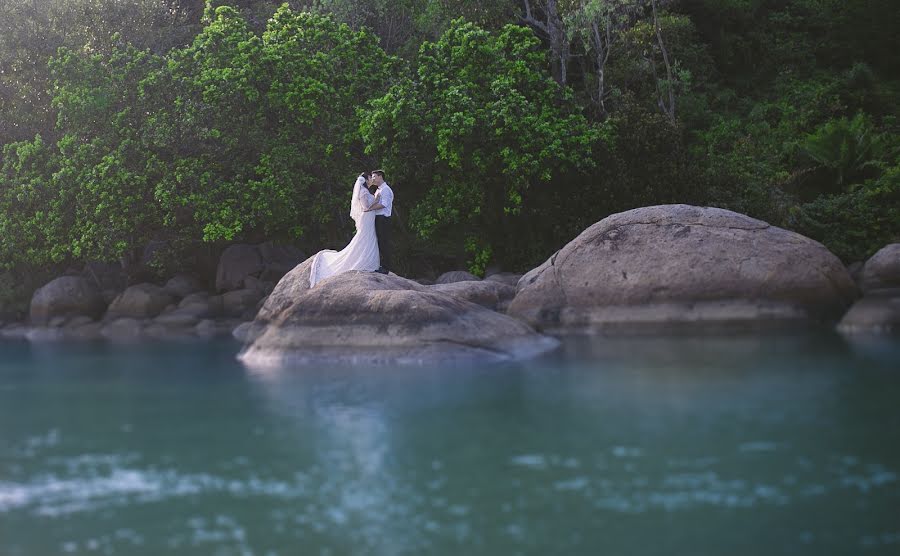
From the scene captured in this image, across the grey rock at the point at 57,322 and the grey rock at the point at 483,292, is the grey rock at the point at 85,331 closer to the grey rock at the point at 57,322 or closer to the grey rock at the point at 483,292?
the grey rock at the point at 57,322

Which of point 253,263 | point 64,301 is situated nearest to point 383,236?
point 253,263

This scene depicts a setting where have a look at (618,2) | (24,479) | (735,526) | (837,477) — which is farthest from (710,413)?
(618,2)

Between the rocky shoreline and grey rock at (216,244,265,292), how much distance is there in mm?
5795

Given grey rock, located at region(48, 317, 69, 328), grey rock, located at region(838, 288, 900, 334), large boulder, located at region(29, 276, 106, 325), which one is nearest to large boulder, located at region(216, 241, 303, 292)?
large boulder, located at region(29, 276, 106, 325)

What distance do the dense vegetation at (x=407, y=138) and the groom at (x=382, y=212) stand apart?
573 cm

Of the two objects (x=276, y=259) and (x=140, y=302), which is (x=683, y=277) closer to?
(x=276, y=259)

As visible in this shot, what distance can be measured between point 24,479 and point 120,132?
2035 centimetres

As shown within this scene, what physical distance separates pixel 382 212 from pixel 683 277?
6.10 metres

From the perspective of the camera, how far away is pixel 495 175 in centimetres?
2756

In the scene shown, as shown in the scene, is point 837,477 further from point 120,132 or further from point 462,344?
point 120,132

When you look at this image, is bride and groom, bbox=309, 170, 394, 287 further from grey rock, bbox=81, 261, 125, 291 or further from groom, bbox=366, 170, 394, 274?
grey rock, bbox=81, 261, 125, 291

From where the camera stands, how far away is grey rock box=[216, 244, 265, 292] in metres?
30.7

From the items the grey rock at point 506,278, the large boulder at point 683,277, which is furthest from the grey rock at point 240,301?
the large boulder at point 683,277

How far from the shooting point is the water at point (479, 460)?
786cm
